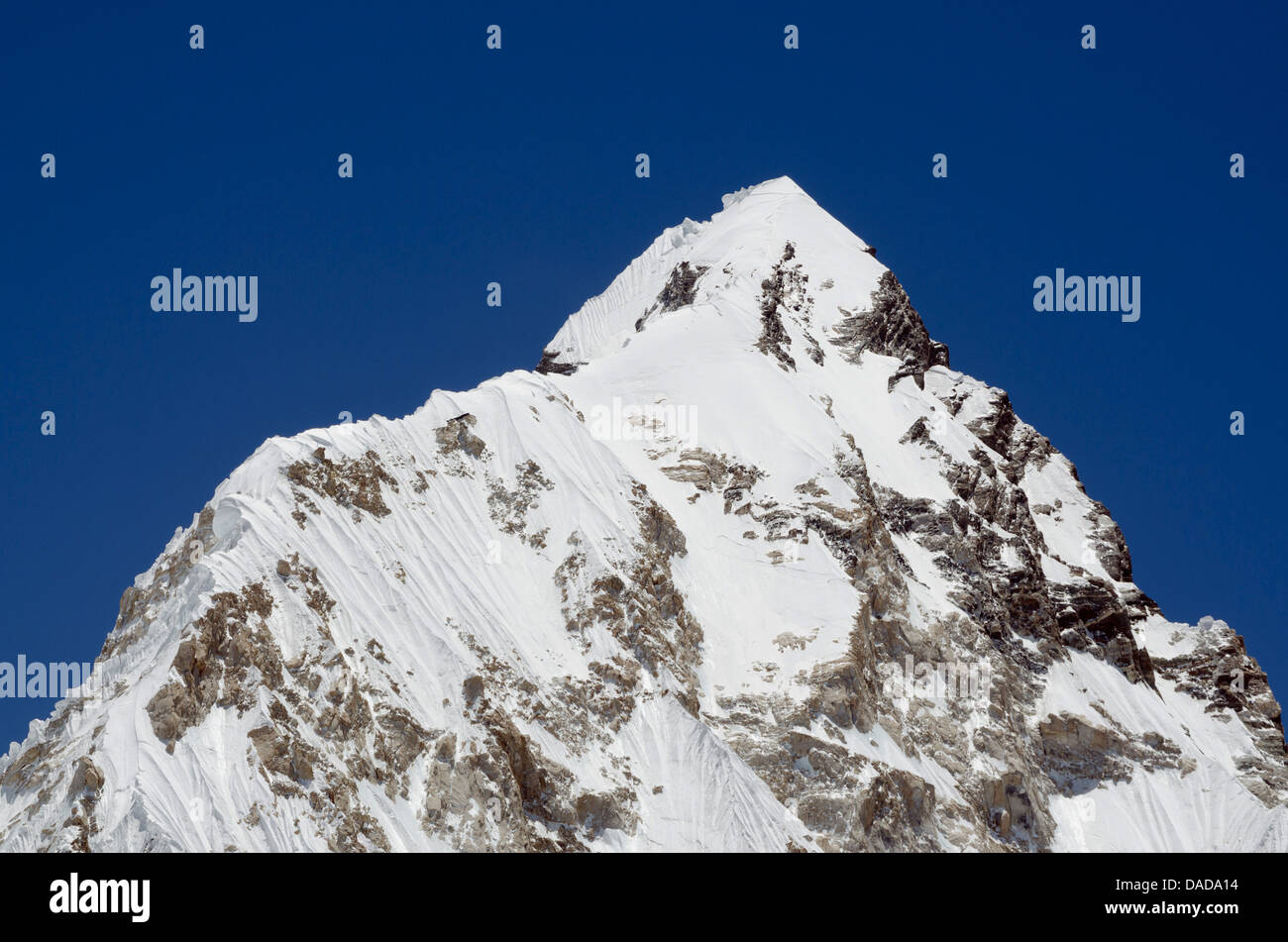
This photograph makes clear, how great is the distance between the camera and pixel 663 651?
11444 centimetres

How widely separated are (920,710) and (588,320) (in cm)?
8105

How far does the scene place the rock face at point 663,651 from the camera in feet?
299

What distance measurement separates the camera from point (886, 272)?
632 feet

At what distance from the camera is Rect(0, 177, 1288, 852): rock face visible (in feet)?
299
